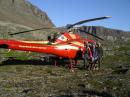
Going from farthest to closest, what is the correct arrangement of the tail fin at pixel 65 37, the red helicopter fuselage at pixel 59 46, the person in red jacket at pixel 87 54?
the tail fin at pixel 65 37 < the red helicopter fuselage at pixel 59 46 < the person in red jacket at pixel 87 54

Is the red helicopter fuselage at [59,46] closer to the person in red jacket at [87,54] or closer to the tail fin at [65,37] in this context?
the tail fin at [65,37]

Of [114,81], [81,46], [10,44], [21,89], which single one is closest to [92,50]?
[81,46]

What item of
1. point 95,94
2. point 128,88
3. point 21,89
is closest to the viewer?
point 95,94

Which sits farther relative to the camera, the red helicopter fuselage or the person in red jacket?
the red helicopter fuselage

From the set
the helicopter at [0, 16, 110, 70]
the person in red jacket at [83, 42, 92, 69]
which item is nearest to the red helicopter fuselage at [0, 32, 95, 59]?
the helicopter at [0, 16, 110, 70]

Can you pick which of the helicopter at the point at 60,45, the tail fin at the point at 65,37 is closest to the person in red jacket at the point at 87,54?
the helicopter at the point at 60,45

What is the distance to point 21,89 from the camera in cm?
1641

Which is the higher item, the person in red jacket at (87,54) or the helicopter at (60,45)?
the helicopter at (60,45)

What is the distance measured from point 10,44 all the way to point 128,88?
16695 mm

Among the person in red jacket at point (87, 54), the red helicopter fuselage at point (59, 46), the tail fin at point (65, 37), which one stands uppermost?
the tail fin at point (65, 37)

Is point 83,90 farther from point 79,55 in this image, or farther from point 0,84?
point 79,55

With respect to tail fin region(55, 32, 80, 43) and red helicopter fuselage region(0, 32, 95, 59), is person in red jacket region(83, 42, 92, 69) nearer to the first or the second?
red helicopter fuselage region(0, 32, 95, 59)

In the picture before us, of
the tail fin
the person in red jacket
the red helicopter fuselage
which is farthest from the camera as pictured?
the tail fin

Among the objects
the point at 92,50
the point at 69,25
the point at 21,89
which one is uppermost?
the point at 69,25
